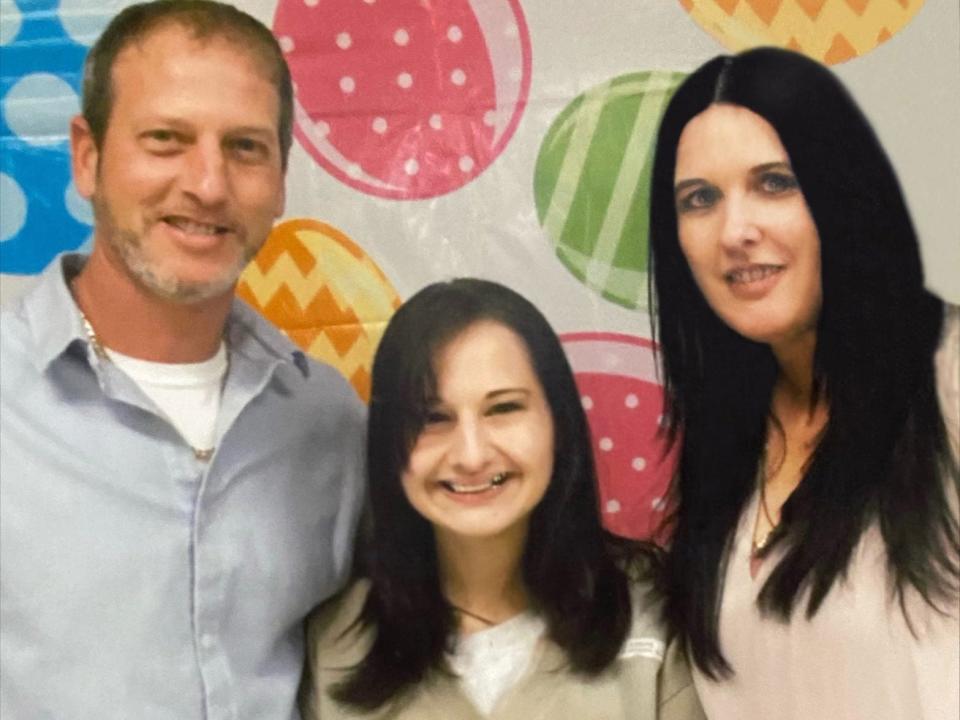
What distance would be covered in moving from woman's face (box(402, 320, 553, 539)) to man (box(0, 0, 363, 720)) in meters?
0.13

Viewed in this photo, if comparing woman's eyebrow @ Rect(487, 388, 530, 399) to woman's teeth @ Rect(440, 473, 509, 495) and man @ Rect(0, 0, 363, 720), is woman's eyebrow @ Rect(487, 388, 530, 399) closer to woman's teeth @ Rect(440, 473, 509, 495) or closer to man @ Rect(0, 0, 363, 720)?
woman's teeth @ Rect(440, 473, 509, 495)

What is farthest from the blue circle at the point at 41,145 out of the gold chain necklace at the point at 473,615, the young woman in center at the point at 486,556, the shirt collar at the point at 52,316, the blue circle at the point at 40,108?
the gold chain necklace at the point at 473,615

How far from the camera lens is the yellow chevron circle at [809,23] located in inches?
33.0

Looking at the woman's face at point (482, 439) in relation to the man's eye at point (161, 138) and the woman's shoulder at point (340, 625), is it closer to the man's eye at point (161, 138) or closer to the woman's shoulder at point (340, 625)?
the woman's shoulder at point (340, 625)

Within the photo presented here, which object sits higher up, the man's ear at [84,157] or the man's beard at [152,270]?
the man's ear at [84,157]

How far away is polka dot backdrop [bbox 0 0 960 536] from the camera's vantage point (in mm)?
874

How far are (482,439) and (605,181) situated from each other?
0.79ft

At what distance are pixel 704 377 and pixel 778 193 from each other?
0.51 ft

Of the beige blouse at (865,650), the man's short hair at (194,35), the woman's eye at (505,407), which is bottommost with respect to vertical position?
the beige blouse at (865,650)

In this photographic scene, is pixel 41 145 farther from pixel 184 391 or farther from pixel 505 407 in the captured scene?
pixel 505 407

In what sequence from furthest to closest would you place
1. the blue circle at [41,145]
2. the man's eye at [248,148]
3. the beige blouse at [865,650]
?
the blue circle at [41,145], the man's eye at [248,148], the beige blouse at [865,650]

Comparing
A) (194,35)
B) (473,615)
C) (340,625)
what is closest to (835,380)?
(473,615)

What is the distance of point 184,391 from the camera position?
88cm

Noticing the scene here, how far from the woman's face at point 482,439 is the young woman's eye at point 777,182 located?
22cm
